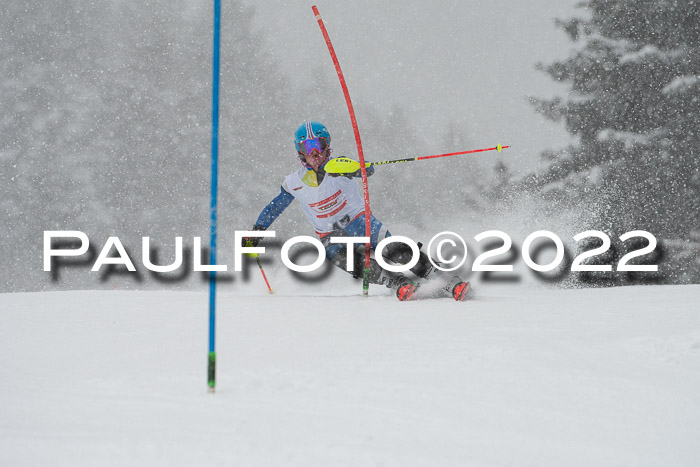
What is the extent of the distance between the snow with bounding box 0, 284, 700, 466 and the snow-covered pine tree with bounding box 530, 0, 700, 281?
783 cm

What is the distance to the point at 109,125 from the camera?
20688 mm

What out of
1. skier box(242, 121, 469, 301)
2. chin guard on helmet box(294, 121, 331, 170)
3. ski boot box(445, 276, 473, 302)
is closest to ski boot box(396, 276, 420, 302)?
skier box(242, 121, 469, 301)

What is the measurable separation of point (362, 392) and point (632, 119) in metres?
11.3

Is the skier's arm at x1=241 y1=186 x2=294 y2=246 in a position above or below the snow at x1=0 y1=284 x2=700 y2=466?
above

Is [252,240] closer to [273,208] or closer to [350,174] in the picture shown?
[273,208]

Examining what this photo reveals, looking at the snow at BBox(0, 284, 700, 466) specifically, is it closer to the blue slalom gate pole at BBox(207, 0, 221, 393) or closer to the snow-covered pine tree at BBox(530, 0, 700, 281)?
the blue slalom gate pole at BBox(207, 0, 221, 393)

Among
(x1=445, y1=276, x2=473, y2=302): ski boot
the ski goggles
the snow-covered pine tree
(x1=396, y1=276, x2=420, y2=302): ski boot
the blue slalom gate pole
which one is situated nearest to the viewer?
the blue slalom gate pole

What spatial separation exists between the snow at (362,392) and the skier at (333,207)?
1.81 metres

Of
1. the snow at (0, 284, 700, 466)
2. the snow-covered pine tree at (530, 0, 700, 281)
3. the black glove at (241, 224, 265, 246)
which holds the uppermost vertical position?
the snow-covered pine tree at (530, 0, 700, 281)

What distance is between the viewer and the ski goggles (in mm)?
5973

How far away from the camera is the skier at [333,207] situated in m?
5.98

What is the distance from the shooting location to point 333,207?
20.5 feet

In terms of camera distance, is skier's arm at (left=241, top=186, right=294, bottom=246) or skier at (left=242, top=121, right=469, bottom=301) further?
skier's arm at (left=241, top=186, right=294, bottom=246)

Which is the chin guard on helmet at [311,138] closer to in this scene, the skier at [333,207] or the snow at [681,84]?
the skier at [333,207]
